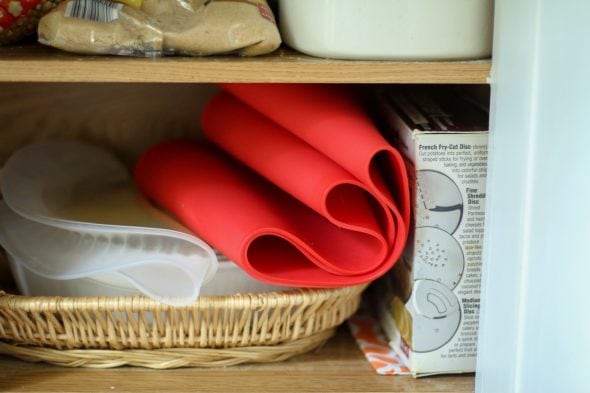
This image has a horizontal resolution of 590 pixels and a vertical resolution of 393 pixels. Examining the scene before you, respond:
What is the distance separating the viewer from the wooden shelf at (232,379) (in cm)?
76

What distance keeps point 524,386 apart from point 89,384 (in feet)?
1.20

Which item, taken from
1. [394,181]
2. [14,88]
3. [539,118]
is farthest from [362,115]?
[14,88]

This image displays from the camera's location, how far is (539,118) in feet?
2.01

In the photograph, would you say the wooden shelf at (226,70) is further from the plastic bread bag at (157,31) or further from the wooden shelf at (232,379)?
the wooden shelf at (232,379)

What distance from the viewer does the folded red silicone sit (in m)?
0.73

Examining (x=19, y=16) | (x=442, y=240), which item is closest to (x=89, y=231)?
(x=19, y=16)

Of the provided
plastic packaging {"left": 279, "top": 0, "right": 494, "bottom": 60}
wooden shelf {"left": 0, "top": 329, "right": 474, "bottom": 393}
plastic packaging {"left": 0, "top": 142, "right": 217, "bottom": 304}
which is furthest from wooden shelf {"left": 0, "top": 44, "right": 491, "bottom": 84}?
wooden shelf {"left": 0, "top": 329, "right": 474, "bottom": 393}

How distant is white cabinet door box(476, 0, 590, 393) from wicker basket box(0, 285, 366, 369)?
0.16 metres

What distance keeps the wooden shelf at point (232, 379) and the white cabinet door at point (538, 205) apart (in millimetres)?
80

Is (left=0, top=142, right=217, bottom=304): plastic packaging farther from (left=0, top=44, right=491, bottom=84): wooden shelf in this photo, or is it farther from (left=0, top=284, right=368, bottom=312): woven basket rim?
(left=0, top=44, right=491, bottom=84): wooden shelf

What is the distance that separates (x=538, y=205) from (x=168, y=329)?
0.34 m

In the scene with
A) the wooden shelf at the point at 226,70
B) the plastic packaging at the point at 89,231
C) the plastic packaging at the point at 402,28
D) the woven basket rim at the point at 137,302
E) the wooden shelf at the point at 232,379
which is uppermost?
the plastic packaging at the point at 402,28

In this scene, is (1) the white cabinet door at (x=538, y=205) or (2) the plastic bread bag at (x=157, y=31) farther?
(2) the plastic bread bag at (x=157, y=31)

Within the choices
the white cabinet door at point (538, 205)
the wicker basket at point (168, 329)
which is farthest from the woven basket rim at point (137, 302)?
the white cabinet door at point (538, 205)
